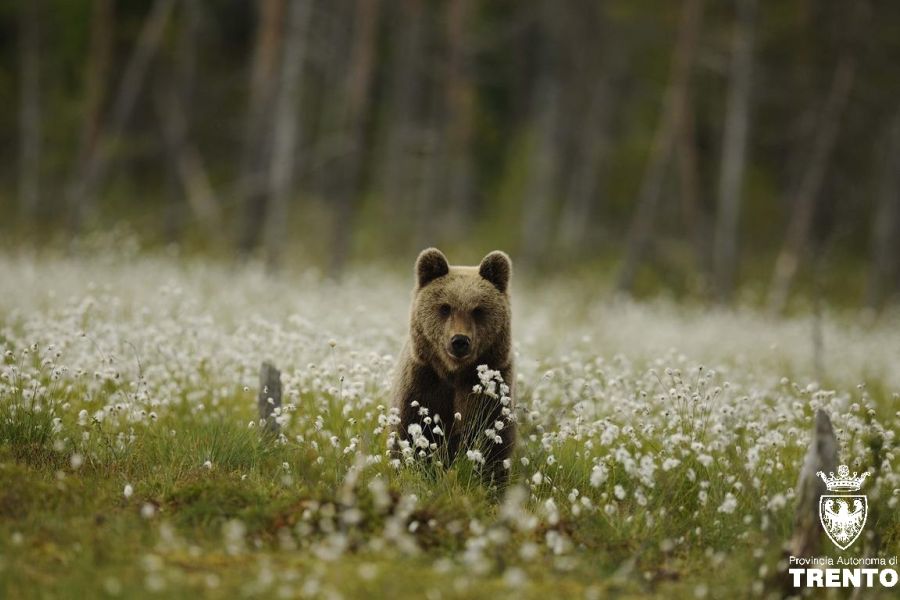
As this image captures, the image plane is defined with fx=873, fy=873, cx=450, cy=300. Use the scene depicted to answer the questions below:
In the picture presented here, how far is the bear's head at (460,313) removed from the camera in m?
6.46

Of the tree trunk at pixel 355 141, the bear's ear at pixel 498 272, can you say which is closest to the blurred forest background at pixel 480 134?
the tree trunk at pixel 355 141

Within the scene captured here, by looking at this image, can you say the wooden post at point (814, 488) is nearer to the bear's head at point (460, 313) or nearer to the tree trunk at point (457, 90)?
the bear's head at point (460, 313)

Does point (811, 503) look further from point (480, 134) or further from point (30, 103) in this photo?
point (30, 103)

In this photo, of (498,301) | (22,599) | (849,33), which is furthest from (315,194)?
(22,599)

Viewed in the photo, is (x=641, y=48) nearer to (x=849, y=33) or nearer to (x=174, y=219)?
(x=849, y=33)

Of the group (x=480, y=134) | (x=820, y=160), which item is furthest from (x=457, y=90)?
(x=820, y=160)

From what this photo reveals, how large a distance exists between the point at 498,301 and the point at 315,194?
2964 centimetres

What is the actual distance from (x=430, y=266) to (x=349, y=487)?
7.93 feet

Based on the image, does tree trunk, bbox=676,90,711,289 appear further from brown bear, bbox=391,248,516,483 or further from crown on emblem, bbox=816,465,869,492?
crown on emblem, bbox=816,465,869,492

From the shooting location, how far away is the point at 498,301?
6762 mm

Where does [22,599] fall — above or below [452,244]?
below

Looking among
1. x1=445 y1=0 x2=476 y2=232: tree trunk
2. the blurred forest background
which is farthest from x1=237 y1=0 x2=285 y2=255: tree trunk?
x1=445 y1=0 x2=476 y2=232: tree trunk

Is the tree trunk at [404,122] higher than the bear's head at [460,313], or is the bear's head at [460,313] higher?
the tree trunk at [404,122]

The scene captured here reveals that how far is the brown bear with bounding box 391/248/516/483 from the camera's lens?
20.9ft
